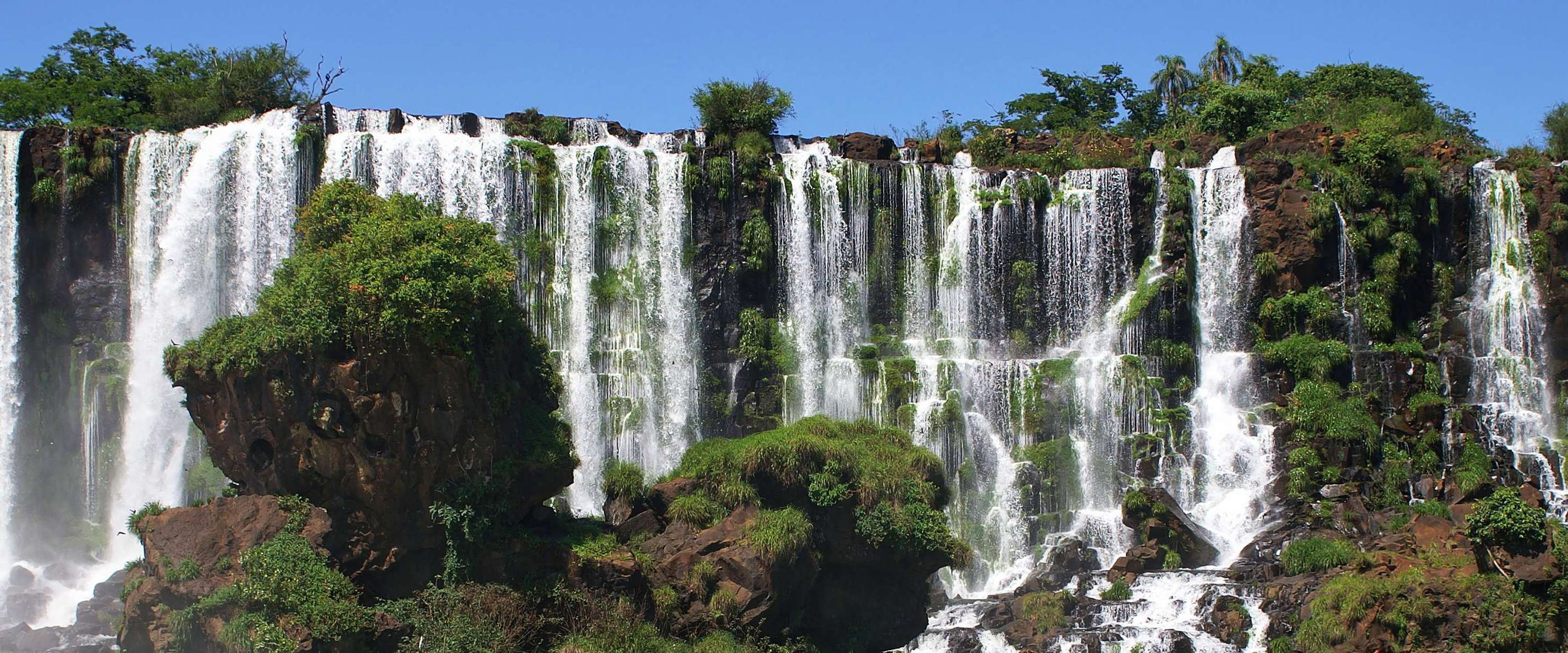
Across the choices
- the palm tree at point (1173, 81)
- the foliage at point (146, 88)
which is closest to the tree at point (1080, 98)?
the palm tree at point (1173, 81)

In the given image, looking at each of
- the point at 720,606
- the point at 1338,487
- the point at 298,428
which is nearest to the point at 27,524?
the point at 298,428

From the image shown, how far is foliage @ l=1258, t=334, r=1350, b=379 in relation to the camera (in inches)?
1407

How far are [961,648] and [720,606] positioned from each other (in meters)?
5.23

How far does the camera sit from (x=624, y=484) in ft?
93.8

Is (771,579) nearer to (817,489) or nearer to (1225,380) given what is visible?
(817,489)

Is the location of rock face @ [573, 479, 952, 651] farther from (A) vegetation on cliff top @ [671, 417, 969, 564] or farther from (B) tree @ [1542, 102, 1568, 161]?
(B) tree @ [1542, 102, 1568, 161]

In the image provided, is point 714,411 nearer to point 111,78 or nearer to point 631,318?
point 631,318

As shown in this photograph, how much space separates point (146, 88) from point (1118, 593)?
31508 mm

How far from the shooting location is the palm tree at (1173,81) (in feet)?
190

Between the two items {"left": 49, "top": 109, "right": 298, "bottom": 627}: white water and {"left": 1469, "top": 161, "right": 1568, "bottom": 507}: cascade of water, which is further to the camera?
{"left": 1469, "top": 161, "right": 1568, "bottom": 507}: cascade of water

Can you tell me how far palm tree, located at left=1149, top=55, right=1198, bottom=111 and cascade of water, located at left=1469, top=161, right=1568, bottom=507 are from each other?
793 inches

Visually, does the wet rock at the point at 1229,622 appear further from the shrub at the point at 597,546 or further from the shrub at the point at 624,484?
the shrub at the point at 597,546

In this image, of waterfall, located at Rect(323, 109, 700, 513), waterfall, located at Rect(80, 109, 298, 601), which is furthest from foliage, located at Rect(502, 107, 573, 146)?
waterfall, located at Rect(80, 109, 298, 601)

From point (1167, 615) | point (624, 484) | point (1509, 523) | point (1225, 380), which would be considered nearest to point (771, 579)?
point (624, 484)
